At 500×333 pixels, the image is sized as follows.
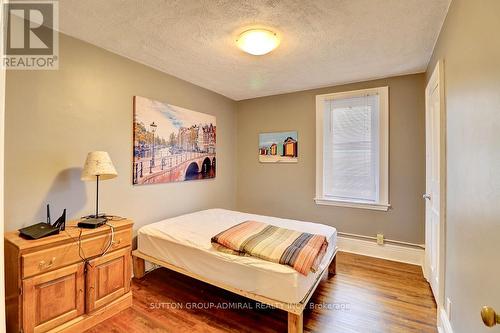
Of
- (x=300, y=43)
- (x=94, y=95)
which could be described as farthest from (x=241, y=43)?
(x=94, y=95)

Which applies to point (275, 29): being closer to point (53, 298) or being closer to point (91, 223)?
point (91, 223)

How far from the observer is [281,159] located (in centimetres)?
395

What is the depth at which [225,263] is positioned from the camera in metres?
2.01

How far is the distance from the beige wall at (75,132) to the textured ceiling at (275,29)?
223 millimetres

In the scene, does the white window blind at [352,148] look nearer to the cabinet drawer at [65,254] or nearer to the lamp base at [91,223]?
the cabinet drawer at [65,254]

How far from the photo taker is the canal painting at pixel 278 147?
3.84 meters

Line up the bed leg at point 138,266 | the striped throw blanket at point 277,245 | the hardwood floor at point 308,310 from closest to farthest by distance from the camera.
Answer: the striped throw blanket at point 277,245 → the hardwood floor at point 308,310 → the bed leg at point 138,266

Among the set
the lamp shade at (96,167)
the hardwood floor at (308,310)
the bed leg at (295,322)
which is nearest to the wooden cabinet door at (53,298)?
the hardwood floor at (308,310)

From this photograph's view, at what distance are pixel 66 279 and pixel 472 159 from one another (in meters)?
2.75

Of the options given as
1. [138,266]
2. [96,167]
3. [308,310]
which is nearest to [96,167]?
[96,167]

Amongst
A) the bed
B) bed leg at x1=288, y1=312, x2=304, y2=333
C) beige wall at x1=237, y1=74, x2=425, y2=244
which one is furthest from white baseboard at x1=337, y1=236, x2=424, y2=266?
bed leg at x1=288, y1=312, x2=304, y2=333

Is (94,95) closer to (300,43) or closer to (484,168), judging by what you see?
(300,43)

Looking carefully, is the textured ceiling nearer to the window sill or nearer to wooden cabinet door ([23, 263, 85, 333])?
the window sill

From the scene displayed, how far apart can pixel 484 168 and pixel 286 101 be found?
9.85ft
